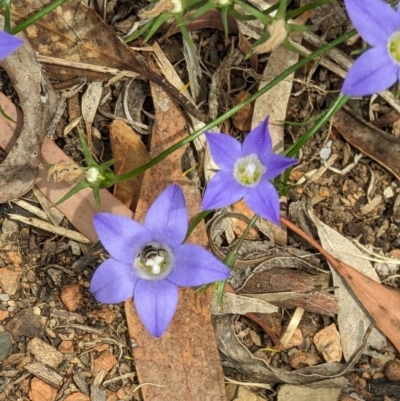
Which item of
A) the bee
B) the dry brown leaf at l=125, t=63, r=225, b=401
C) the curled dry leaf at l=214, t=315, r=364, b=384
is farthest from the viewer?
the curled dry leaf at l=214, t=315, r=364, b=384

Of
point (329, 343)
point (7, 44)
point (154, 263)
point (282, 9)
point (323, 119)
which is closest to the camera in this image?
point (7, 44)

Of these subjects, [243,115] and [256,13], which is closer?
[256,13]

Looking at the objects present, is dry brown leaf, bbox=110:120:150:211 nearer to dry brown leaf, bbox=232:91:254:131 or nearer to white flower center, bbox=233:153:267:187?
Answer: dry brown leaf, bbox=232:91:254:131

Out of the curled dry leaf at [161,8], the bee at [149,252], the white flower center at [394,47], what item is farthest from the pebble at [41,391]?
the white flower center at [394,47]

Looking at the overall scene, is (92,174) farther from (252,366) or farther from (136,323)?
(252,366)

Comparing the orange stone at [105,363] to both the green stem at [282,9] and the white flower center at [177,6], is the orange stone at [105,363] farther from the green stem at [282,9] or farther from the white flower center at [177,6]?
the green stem at [282,9]

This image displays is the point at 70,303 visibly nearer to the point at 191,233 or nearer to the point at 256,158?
the point at 191,233

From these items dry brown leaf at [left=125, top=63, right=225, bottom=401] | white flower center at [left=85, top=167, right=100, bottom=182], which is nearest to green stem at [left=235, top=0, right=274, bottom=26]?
dry brown leaf at [left=125, top=63, right=225, bottom=401]

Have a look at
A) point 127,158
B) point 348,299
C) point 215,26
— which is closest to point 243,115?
point 215,26
